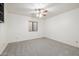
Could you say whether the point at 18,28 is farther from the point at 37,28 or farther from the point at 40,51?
the point at 40,51

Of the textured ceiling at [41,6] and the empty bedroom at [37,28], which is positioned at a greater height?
the textured ceiling at [41,6]

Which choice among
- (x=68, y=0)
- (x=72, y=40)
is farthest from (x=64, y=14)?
(x=68, y=0)

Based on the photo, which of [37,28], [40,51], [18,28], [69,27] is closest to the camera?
[40,51]

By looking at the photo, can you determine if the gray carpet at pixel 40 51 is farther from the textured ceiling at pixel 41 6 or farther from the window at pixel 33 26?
the window at pixel 33 26

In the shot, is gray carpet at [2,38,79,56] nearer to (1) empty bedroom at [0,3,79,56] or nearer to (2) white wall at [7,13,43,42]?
(1) empty bedroom at [0,3,79,56]

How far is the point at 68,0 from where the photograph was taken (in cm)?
88

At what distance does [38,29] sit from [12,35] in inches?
114

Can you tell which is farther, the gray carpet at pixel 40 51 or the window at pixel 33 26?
the window at pixel 33 26

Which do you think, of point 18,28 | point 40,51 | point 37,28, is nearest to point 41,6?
point 40,51

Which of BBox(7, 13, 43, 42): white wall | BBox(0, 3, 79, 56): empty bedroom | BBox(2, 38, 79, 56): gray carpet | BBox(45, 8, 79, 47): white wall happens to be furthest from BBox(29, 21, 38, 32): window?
BBox(2, 38, 79, 56): gray carpet

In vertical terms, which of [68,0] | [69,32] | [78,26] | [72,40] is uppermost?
[68,0]

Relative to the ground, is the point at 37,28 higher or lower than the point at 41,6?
lower

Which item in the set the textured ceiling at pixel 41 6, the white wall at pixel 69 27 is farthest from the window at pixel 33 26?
the textured ceiling at pixel 41 6

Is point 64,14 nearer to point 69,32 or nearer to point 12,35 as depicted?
point 69,32
